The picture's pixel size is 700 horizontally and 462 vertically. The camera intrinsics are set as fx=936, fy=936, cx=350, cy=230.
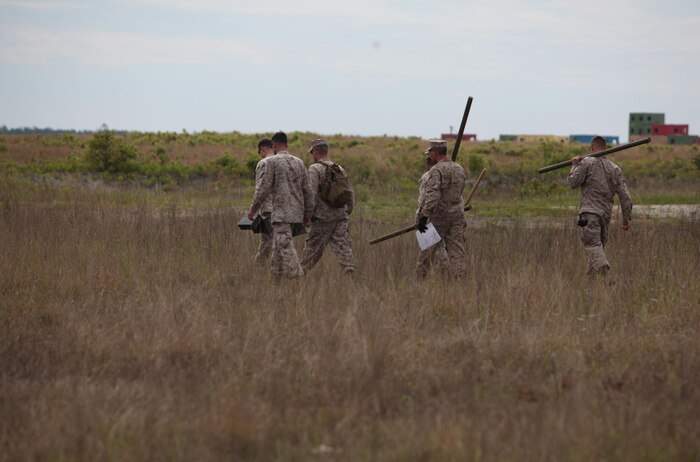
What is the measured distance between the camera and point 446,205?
10430 millimetres

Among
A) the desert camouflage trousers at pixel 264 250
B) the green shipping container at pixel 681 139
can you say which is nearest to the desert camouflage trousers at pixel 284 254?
the desert camouflage trousers at pixel 264 250

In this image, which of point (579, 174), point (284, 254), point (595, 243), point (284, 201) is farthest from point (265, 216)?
point (595, 243)

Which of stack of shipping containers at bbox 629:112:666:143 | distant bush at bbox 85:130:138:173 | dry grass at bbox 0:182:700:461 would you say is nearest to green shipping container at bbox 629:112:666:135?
stack of shipping containers at bbox 629:112:666:143

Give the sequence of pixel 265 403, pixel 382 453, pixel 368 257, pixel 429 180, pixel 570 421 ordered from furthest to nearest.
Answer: pixel 368 257 → pixel 429 180 → pixel 265 403 → pixel 570 421 → pixel 382 453

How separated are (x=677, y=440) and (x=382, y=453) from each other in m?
1.67

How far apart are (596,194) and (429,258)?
204 centimetres

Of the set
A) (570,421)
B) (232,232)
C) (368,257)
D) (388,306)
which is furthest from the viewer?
(232,232)

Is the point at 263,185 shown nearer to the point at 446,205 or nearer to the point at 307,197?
the point at 307,197

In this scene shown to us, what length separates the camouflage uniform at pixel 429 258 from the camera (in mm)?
10328

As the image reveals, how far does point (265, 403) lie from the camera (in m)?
5.88

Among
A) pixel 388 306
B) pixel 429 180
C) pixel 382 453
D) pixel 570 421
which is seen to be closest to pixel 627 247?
pixel 429 180

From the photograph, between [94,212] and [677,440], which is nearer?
[677,440]

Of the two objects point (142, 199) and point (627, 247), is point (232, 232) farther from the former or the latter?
point (627, 247)

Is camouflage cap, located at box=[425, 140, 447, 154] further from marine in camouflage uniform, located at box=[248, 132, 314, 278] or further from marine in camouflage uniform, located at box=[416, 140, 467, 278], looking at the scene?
marine in camouflage uniform, located at box=[248, 132, 314, 278]
